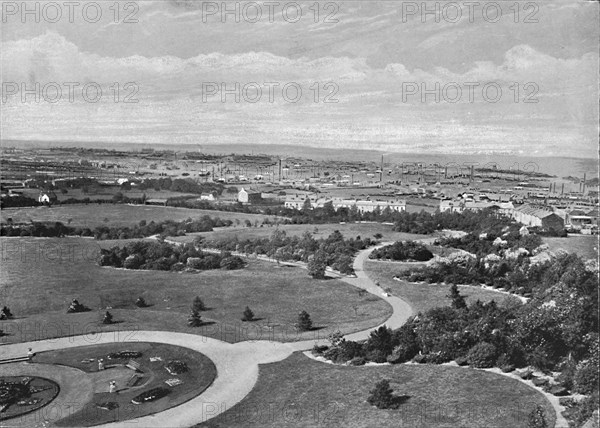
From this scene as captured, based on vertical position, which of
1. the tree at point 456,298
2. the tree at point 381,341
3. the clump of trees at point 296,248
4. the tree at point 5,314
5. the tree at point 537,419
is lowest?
the tree at point 537,419

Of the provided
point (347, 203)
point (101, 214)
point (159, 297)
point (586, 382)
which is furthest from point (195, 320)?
point (586, 382)

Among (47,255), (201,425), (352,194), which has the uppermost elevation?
(352,194)

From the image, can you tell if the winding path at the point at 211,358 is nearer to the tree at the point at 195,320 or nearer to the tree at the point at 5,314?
the tree at the point at 195,320

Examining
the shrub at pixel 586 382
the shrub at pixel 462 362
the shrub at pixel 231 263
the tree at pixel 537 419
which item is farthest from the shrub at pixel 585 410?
the shrub at pixel 231 263

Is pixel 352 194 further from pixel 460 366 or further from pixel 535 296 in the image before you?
pixel 460 366

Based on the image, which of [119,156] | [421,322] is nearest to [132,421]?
[421,322]

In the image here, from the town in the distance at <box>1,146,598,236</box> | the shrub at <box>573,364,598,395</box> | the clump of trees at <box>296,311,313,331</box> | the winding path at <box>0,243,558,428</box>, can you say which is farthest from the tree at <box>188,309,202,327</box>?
the shrub at <box>573,364,598,395</box>
